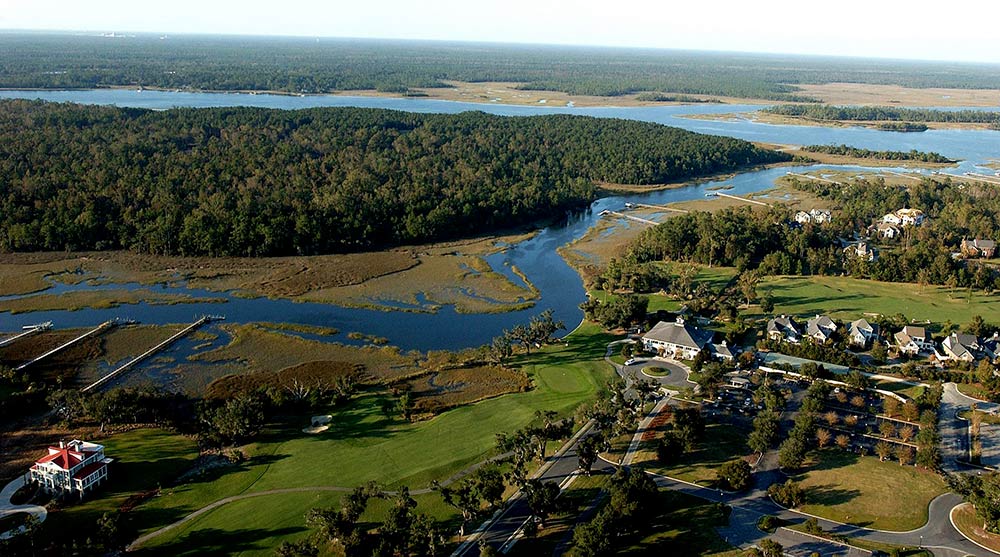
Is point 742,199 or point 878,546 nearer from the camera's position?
point 878,546

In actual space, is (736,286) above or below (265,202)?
below

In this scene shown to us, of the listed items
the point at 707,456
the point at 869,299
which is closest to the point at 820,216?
the point at 869,299

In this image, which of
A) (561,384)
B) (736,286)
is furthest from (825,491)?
(736,286)

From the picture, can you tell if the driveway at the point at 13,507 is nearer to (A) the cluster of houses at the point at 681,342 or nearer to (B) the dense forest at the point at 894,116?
(A) the cluster of houses at the point at 681,342

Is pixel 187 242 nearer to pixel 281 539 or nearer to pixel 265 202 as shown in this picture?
pixel 265 202

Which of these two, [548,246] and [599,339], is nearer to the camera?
[599,339]

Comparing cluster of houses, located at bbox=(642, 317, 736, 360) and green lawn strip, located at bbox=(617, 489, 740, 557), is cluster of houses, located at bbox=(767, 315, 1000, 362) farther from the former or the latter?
green lawn strip, located at bbox=(617, 489, 740, 557)

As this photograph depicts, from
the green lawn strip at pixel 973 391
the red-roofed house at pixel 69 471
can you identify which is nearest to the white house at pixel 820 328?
the green lawn strip at pixel 973 391

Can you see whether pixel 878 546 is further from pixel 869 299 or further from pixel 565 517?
pixel 869 299
